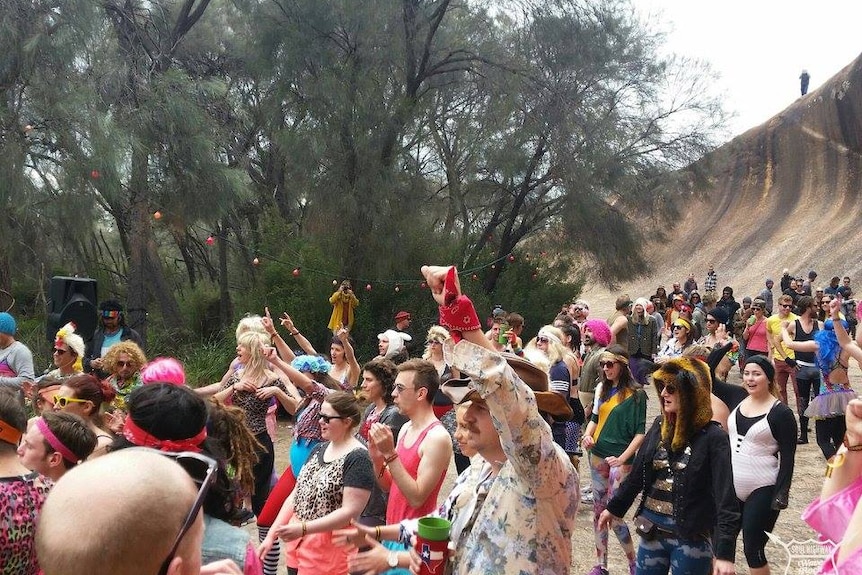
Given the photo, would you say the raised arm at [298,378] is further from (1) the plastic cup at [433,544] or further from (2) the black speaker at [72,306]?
(2) the black speaker at [72,306]

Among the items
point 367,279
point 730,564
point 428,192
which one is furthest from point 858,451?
point 428,192

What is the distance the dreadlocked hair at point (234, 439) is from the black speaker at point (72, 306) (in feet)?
25.0

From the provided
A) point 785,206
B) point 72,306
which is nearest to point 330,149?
point 72,306

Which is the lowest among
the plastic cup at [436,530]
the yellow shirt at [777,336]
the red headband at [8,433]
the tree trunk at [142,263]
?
the yellow shirt at [777,336]

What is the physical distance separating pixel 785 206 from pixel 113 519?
4822 centimetres

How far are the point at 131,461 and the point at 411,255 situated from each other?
571 inches

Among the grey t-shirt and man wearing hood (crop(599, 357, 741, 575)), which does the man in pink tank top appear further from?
the grey t-shirt

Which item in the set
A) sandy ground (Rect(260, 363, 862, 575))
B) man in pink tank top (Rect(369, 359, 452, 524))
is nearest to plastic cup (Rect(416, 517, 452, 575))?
man in pink tank top (Rect(369, 359, 452, 524))

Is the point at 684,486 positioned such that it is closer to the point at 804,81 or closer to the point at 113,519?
the point at 113,519

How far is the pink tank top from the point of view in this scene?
3449mm

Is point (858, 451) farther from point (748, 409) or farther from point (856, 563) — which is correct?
point (748, 409)

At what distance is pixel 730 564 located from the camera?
11.3 feet

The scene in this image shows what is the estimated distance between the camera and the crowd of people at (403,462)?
147 cm

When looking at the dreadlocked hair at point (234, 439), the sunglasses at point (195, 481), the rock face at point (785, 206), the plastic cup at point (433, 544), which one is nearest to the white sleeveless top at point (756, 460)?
the plastic cup at point (433, 544)
